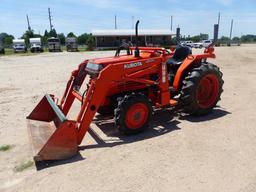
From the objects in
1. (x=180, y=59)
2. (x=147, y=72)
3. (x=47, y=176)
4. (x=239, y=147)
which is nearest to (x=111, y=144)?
(x=47, y=176)

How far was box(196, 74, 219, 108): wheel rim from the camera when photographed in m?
5.65

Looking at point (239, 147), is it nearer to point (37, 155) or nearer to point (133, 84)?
point (133, 84)

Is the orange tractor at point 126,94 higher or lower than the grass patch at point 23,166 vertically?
higher

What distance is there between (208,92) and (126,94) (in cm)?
212

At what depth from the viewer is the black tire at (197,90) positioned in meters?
5.16

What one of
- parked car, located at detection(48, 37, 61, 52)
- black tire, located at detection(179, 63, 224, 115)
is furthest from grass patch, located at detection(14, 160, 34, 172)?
parked car, located at detection(48, 37, 61, 52)

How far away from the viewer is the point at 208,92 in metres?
5.78

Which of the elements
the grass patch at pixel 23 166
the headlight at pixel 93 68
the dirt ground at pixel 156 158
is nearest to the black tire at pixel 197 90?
the dirt ground at pixel 156 158

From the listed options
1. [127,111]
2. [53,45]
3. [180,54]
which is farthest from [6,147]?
[53,45]

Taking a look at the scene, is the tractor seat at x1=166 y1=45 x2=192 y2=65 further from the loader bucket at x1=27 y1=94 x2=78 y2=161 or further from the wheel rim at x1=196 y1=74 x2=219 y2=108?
the loader bucket at x1=27 y1=94 x2=78 y2=161

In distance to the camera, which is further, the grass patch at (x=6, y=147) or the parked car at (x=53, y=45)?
the parked car at (x=53, y=45)

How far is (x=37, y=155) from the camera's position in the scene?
11.6 feet

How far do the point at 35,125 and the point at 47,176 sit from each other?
1602mm

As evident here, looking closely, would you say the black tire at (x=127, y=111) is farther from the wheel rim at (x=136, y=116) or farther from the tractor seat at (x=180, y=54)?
the tractor seat at (x=180, y=54)
